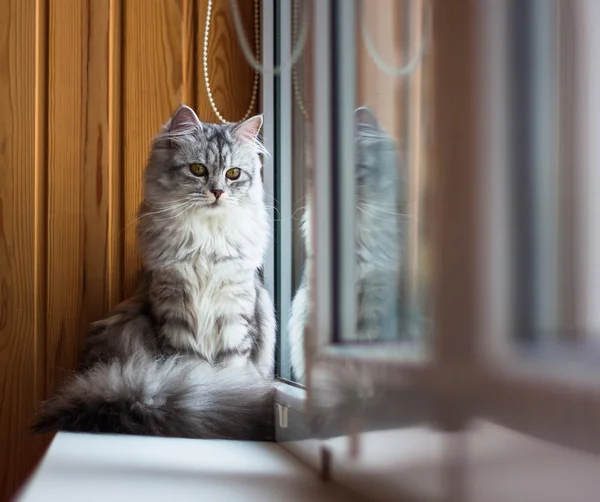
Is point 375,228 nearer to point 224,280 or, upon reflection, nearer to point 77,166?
point 224,280

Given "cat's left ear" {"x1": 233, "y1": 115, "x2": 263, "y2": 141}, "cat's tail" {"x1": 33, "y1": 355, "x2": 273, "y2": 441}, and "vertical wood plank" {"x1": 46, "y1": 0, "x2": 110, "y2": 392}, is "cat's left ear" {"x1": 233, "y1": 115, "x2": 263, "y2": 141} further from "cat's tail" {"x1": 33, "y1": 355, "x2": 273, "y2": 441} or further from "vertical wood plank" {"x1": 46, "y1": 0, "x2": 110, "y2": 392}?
"cat's tail" {"x1": 33, "y1": 355, "x2": 273, "y2": 441}

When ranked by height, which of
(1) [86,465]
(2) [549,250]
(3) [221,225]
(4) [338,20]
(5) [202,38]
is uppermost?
(5) [202,38]

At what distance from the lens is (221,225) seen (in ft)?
5.77

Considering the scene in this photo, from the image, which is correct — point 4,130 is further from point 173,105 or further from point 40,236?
point 173,105

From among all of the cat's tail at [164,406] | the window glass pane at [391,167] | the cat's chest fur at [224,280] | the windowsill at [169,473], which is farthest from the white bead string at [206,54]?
the window glass pane at [391,167]

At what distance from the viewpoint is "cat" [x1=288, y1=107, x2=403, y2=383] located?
538mm

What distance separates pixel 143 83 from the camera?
2.02 meters

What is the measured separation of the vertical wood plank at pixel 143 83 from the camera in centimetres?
201

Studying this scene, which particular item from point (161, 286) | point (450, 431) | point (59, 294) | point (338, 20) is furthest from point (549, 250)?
point (59, 294)

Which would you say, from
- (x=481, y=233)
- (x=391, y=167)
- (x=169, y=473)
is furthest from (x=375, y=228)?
(x=169, y=473)

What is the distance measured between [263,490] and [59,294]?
1.42m

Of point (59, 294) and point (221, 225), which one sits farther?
point (59, 294)

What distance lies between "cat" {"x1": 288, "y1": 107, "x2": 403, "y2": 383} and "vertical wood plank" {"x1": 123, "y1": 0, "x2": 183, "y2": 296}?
1.48 meters

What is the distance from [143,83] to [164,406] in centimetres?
117
